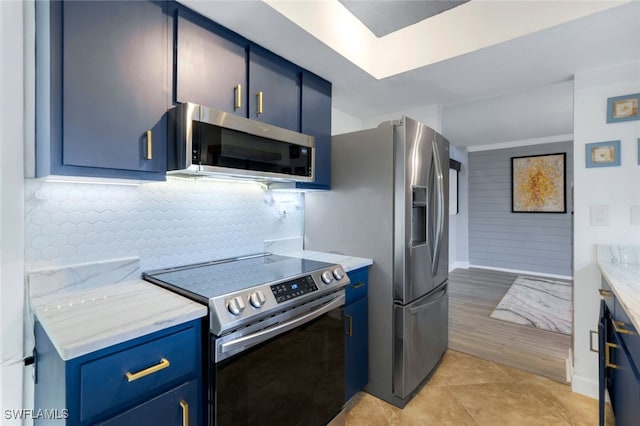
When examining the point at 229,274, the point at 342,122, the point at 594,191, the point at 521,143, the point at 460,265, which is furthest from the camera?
the point at 460,265

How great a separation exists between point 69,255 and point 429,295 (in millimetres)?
2109

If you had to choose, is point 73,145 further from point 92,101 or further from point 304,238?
point 304,238

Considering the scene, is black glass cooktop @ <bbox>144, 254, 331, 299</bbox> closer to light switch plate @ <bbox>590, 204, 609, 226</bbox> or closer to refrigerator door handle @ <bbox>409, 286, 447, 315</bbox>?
refrigerator door handle @ <bbox>409, 286, 447, 315</bbox>

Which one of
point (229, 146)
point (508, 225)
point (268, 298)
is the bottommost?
point (268, 298)

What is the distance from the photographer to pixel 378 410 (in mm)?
1967

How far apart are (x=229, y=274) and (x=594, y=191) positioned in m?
2.39

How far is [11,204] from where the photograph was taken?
1.24 m

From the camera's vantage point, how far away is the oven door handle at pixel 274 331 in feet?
3.88

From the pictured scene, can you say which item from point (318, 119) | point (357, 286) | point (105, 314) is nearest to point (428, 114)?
point (318, 119)

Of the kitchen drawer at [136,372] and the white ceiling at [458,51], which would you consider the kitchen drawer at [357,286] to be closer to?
the kitchen drawer at [136,372]

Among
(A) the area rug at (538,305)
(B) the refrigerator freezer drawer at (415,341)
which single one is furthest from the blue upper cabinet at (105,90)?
(A) the area rug at (538,305)

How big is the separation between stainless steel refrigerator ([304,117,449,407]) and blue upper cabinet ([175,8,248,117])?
866mm

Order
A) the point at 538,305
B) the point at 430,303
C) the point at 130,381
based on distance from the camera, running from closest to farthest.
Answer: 1. the point at 130,381
2. the point at 430,303
3. the point at 538,305

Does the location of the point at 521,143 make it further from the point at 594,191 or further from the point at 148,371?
the point at 148,371
